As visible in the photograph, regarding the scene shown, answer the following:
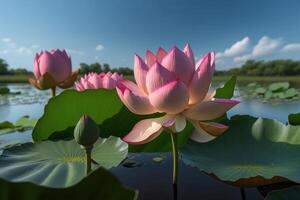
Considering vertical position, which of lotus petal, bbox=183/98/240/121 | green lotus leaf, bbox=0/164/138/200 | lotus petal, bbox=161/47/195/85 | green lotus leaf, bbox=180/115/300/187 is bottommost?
green lotus leaf, bbox=180/115/300/187

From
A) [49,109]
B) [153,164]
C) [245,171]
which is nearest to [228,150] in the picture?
[245,171]

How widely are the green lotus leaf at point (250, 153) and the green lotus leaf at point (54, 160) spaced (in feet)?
0.62

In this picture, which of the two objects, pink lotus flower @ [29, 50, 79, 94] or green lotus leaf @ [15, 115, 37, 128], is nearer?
pink lotus flower @ [29, 50, 79, 94]

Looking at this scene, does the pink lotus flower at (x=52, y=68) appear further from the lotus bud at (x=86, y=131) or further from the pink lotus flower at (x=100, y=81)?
the lotus bud at (x=86, y=131)

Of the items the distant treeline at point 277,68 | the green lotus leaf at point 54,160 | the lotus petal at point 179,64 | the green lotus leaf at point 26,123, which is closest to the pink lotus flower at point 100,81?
the green lotus leaf at point 54,160

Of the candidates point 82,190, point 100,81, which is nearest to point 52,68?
point 100,81

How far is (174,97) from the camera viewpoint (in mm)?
566

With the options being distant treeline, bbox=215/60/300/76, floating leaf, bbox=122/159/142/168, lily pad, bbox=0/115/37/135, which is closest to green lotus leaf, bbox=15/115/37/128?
lily pad, bbox=0/115/37/135

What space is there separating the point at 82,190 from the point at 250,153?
0.58m

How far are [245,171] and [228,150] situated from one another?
139 millimetres

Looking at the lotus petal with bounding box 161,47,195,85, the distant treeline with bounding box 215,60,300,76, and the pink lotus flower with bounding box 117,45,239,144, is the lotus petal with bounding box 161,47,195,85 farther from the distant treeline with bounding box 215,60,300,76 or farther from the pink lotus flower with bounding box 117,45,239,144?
the distant treeline with bounding box 215,60,300,76

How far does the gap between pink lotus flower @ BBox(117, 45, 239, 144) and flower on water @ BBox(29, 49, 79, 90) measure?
59 cm

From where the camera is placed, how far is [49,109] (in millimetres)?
773

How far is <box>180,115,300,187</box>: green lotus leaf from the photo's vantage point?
0.65 metres
